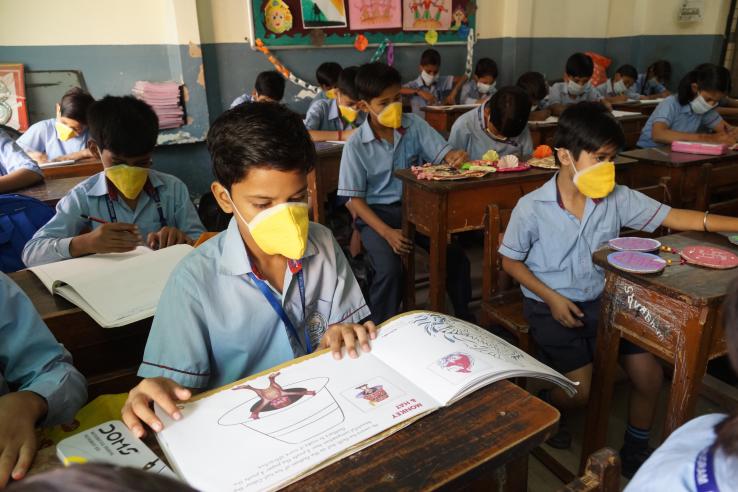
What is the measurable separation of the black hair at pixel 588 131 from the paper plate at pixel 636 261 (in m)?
0.45

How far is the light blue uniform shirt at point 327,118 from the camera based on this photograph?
13.6ft

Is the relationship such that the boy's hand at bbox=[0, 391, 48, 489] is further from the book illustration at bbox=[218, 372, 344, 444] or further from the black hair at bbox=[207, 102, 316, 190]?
the black hair at bbox=[207, 102, 316, 190]

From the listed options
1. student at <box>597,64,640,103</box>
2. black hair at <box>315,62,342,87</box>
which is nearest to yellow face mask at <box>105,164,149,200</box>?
black hair at <box>315,62,342,87</box>

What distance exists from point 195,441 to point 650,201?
64.7 inches

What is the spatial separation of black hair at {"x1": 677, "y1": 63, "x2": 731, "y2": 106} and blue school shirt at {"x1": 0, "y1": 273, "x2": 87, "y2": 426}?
3940mm

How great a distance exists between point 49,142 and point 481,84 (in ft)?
13.9

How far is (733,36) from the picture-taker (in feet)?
21.9

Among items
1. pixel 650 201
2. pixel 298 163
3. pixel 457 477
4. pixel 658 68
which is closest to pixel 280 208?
pixel 298 163

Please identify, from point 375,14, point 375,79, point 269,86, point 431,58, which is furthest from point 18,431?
point 431,58

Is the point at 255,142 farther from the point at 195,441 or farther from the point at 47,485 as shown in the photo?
the point at 47,485

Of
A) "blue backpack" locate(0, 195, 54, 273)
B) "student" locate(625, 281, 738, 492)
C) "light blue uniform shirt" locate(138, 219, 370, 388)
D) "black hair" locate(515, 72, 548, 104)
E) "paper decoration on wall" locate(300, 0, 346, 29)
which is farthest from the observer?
"paper decoration on wall" locate(300, 0, 346, 29)

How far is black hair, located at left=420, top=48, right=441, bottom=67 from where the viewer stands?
5.64m

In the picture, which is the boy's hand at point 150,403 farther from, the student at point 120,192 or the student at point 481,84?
the student at point 481,84

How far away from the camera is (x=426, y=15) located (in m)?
5.73
